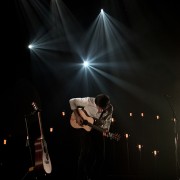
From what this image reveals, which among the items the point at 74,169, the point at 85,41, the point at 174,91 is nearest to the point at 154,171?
the point at 74,169

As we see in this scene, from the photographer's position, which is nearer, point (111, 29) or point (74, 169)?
point (74, 169)

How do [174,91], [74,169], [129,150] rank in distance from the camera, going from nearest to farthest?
[74,169] < [129,150] < [174,91]

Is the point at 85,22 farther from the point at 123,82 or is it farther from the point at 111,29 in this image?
the point at 123,82

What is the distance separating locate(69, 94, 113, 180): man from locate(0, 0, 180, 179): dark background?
1.57 meters

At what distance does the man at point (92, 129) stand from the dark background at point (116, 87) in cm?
157

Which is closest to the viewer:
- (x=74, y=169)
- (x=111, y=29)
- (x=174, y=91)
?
(x=74, y=169)

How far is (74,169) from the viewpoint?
21.6 feet

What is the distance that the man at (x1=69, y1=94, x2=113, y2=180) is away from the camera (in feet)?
16.1

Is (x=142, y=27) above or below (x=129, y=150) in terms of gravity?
above

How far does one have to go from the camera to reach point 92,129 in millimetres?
5246

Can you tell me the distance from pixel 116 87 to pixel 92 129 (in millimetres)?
3405

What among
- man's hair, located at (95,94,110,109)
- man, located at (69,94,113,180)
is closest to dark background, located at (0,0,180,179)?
man, located at (69,94,113,180)

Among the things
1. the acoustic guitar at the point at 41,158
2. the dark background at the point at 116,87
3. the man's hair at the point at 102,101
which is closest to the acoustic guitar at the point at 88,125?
the man's hair at the point at 102,101

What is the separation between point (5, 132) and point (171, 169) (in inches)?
168
